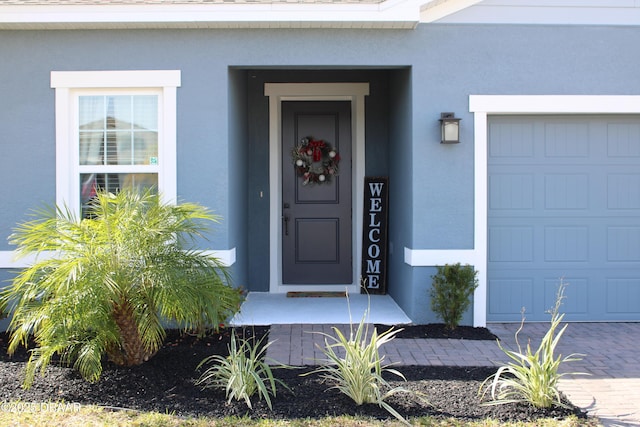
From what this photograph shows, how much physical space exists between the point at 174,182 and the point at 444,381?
3.25 m

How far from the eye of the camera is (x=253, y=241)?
8.02m

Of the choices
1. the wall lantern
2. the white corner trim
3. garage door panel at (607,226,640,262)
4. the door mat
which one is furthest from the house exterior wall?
the door mat

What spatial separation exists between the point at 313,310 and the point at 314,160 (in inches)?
82.8

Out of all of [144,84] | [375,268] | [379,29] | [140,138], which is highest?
[379,29]

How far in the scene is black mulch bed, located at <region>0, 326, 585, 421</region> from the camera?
3.99m

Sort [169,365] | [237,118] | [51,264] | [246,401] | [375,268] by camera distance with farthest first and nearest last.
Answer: [375,268] → [237,118] → [169,365] → [51,264] → [246,401]

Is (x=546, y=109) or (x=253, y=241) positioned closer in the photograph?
(x=546, y=109)

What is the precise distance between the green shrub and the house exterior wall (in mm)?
237

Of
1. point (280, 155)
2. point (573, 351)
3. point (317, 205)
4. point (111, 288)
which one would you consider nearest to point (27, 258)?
point (111, 288)

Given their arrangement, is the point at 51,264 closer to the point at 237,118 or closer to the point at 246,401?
the point at 246,401

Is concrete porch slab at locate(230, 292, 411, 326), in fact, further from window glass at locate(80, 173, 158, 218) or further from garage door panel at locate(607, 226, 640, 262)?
garage door panel at locate(607, 226, 640, 262)

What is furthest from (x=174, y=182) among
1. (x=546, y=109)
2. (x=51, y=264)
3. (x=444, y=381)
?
(x=546, y=109)

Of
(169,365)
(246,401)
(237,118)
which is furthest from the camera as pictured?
(237,118)

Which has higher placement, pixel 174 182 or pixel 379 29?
pixel 379 29
